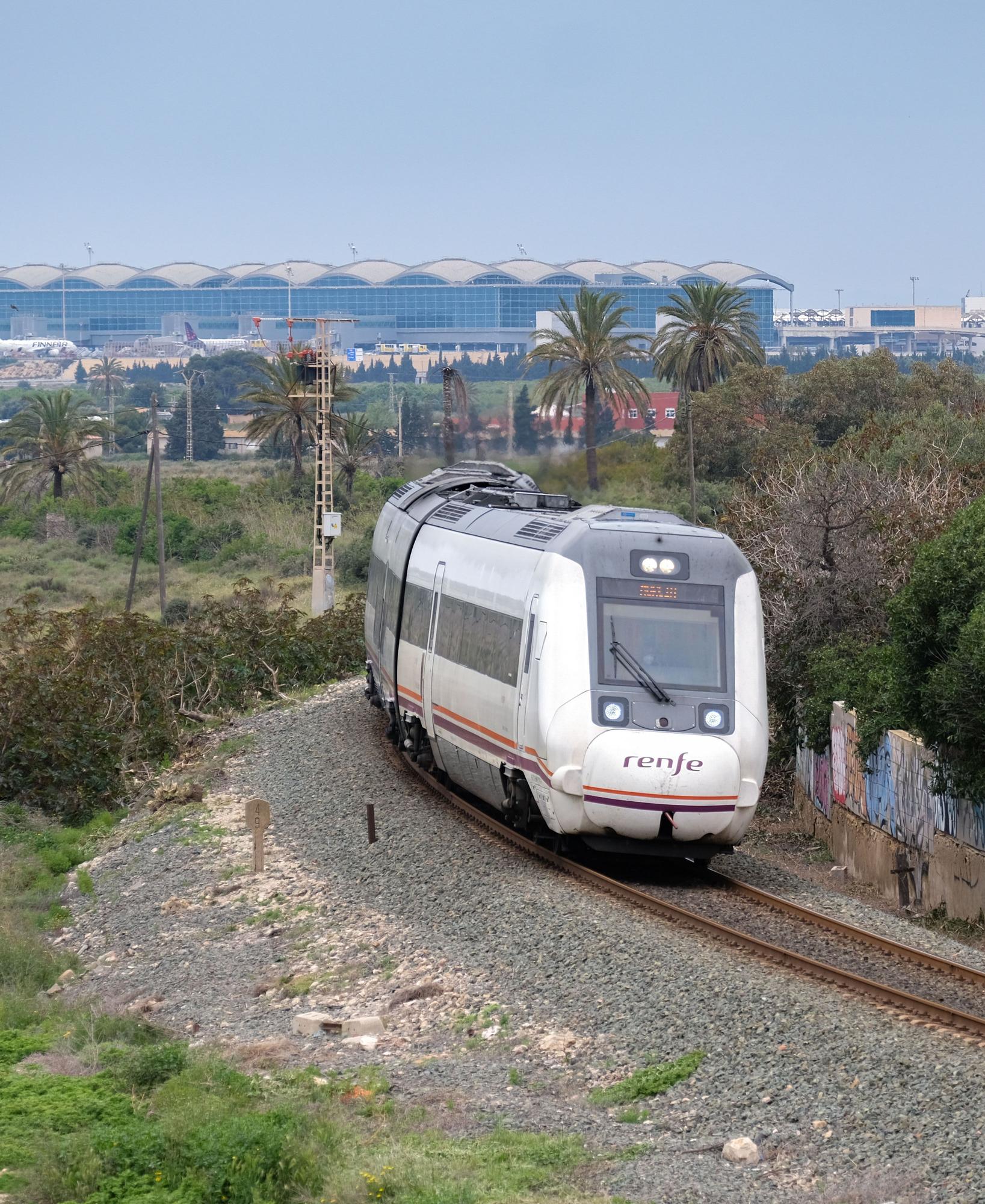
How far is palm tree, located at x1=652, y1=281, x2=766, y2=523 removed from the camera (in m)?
65.6

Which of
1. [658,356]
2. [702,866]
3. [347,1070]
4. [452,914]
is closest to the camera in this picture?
[347,1070]

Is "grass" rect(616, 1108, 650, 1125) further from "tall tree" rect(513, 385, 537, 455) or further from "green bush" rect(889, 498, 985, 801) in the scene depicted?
"tall tree" rect(513, 385, 537, 455)

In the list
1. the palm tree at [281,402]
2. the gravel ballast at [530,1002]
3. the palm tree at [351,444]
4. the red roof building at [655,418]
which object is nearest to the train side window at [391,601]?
the gravel ballast at [530,1002]

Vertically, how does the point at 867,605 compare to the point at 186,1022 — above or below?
above

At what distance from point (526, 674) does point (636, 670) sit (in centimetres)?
113

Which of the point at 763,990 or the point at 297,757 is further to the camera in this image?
the point at 297,757

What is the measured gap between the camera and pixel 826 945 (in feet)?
41.9

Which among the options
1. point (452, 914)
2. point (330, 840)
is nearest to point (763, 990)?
point (452, 914)

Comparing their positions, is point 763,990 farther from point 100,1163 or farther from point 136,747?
point 136,747

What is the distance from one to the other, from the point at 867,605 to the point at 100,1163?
18.8m

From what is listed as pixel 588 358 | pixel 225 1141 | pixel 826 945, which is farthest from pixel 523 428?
pixel 225 1141

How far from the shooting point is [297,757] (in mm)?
23797

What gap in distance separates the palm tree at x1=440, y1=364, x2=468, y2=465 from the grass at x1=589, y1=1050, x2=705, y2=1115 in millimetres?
24669

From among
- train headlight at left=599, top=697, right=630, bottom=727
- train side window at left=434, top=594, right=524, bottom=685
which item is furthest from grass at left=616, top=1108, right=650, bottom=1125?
train side window at left=434, top=594, right=524, bottom=685
